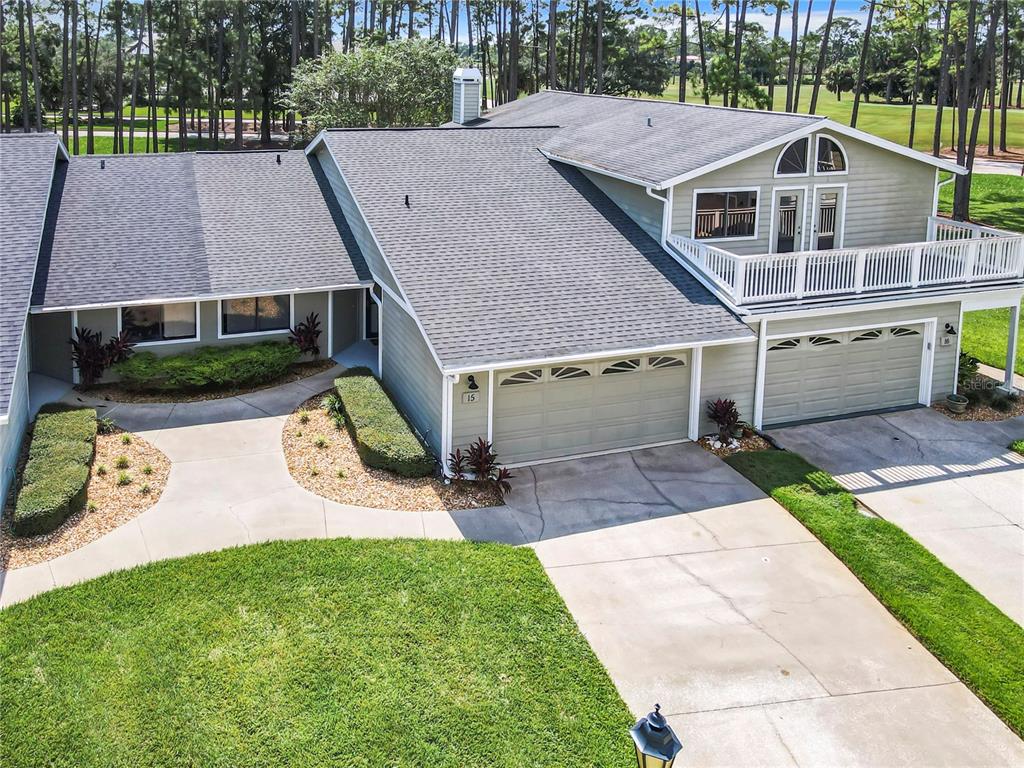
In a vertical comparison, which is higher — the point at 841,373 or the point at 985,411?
the point at 841,373

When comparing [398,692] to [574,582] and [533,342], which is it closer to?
[574,582]

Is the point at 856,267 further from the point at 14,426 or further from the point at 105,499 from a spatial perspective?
the point at 14,426

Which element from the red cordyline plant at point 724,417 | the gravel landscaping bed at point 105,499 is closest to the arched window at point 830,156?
the red cordyline plant at point 724,417

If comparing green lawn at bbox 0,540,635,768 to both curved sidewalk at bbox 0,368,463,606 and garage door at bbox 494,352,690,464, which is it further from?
garage door at bbox 494,352,690,464

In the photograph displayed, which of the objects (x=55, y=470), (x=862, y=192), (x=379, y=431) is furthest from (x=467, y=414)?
(x=862, y=192)

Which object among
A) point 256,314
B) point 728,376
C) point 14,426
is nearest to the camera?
point 14,426

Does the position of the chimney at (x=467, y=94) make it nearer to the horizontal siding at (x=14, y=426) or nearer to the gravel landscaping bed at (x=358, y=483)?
the gravel landscaping bed at (x=358, y=483)
